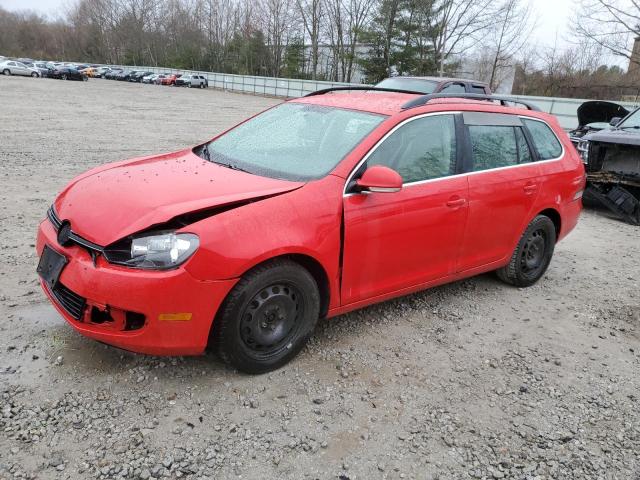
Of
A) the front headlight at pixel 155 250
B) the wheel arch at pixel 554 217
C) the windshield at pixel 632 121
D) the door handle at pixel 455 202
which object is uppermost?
the windshield at pixel 632 121

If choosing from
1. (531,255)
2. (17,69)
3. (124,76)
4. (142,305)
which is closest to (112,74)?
(124,76)

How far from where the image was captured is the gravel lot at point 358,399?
8.31 ft

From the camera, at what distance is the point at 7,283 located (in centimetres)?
412

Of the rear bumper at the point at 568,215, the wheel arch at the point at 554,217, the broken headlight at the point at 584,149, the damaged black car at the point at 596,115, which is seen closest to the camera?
the wheel arch at the point at 554,217

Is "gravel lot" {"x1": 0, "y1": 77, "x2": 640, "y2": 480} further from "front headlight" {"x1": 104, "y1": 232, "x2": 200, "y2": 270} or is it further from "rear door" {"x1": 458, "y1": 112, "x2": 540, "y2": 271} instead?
"front headlight" {"x1": 104, "y1": 232, "x2": 200, "y2": 270}

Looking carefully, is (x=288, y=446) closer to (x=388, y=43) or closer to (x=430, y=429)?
(x=430, y=429)

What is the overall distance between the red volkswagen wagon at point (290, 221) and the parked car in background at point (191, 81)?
Answer: 163ft

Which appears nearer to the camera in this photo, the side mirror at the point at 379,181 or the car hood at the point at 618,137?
the side mirror at the point at 379,181

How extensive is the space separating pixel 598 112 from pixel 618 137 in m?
3.02

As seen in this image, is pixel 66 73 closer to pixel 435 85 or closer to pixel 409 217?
pixel 435 85

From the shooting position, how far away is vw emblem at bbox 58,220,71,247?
294 centimetres

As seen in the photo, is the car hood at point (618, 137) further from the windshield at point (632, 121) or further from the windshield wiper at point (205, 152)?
the windshield wiper at point (205, 152)

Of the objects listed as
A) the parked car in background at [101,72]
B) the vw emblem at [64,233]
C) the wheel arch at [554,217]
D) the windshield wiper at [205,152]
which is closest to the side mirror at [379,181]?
the windshield wiper at [205,152]

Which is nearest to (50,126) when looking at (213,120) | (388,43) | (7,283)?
(213,120)
